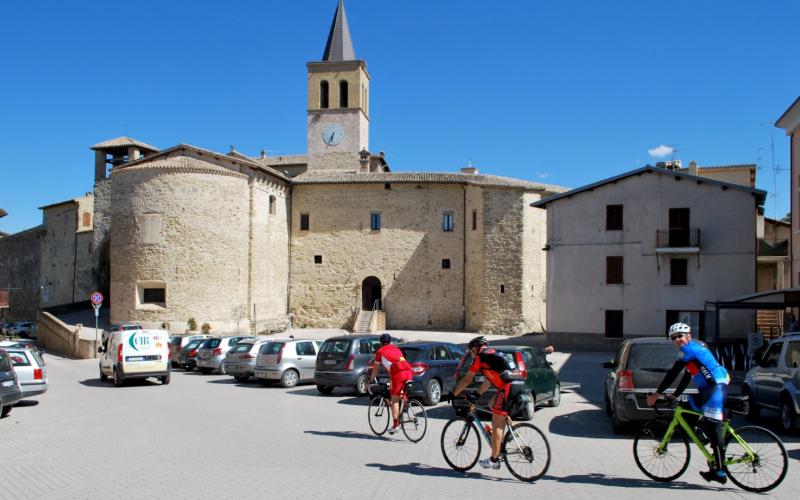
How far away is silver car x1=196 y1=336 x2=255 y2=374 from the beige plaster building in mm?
14060

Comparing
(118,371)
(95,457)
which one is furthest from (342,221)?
(95,457)

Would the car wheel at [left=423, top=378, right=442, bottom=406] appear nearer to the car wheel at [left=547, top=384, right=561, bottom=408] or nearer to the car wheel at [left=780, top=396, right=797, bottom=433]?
the car wheel at [left=547, top=384, right=561, bottom=408]

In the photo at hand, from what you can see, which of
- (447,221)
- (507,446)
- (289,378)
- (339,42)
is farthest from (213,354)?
(339,42)

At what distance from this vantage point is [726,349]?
72.5 ft

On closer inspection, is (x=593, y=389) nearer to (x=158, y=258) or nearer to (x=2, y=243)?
(x=158, y=258)

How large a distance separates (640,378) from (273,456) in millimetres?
5335

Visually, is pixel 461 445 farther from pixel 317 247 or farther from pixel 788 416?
pixel 317 247

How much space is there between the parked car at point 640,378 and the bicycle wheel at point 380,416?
11.2 ft

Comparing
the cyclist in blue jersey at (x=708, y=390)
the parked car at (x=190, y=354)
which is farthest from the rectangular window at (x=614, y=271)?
A: the cyclist in blue jersey at (x=708, y=390)

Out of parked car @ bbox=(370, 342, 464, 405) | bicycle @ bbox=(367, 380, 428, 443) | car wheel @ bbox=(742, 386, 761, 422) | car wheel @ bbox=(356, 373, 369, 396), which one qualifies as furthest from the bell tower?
bicycle @ bbox=(367, 380, 428, 443)

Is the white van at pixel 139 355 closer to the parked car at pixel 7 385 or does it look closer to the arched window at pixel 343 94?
the parked car at pixel 7 385

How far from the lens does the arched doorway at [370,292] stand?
→ 4350 cm

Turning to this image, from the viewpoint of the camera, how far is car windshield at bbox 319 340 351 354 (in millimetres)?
16062

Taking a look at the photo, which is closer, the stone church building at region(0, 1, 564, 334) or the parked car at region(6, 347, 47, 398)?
the parked car at region(6, 347, 47, 398)
